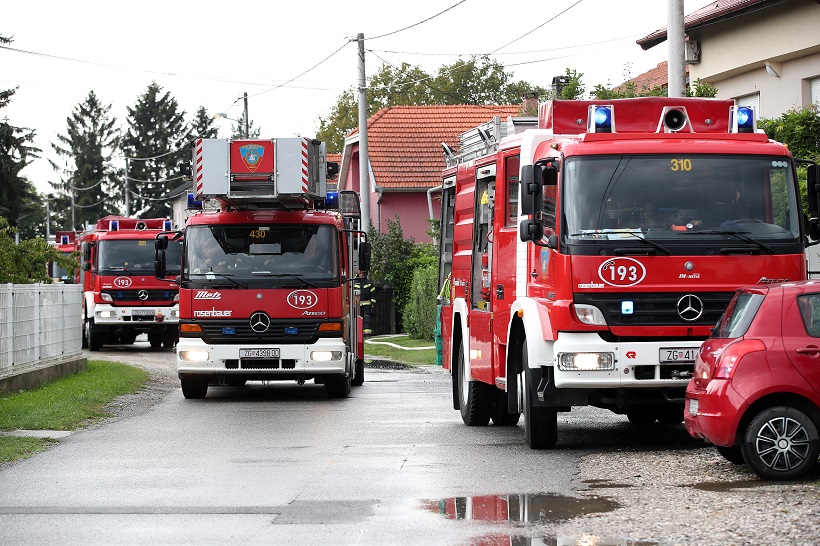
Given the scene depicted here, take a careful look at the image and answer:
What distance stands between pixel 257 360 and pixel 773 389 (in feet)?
33.0

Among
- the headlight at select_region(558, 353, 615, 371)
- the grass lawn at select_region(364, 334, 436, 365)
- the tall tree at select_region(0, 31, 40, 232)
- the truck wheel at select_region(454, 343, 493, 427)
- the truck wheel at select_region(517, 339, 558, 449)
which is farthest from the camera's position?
the tall tree at select_region(0, 31, 40, 232)

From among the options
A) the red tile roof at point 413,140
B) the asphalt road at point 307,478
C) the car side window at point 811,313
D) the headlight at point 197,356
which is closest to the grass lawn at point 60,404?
the asphalt road at point 307,478

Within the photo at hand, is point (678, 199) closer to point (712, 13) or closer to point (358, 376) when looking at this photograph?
point (358, 376)

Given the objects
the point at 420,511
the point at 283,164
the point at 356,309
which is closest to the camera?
the point at 420,511

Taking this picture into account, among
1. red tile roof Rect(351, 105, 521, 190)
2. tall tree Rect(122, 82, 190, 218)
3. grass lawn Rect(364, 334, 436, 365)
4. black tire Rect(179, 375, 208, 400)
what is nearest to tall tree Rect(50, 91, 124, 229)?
tall tree Rect(122, 82, 190, 218)

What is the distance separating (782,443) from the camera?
1055 centimetres

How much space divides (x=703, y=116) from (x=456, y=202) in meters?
4.14

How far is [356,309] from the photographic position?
73.9ft

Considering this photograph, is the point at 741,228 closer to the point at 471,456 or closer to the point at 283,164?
the point at 471,456

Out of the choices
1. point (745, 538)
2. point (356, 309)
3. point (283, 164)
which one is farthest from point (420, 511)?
point (356, 309)

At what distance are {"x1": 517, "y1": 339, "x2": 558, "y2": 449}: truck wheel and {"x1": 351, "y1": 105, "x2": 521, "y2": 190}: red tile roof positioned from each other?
120 ft

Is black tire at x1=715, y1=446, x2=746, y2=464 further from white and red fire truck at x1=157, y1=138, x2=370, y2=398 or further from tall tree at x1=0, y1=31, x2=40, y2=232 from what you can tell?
tall tree at x1=0, y1=31, x2=40, y2=232

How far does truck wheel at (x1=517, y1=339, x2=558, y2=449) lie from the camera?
12833 mm

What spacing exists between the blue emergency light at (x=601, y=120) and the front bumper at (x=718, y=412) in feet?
9.67
